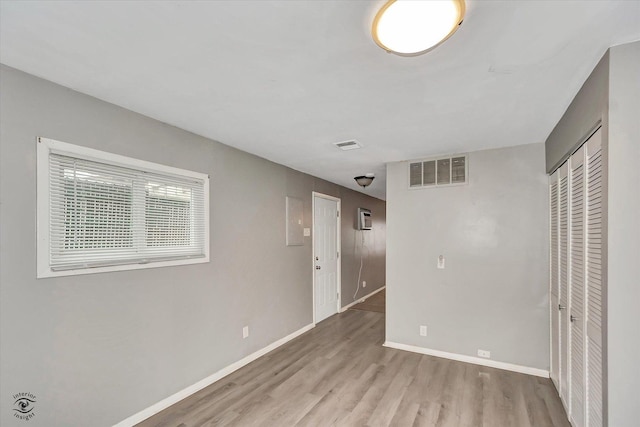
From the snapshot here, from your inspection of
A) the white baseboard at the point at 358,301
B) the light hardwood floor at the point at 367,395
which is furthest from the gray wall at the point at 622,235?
the white baseboard at the point at 358,301

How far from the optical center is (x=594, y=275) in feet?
5.54

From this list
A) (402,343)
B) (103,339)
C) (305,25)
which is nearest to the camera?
(305,25)

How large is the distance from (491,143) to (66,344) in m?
3.88

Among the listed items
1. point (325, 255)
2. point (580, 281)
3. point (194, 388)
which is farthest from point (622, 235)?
point (325, 255)

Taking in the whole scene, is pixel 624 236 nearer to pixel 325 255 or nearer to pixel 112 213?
pixel 112 213

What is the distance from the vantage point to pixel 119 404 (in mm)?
2168

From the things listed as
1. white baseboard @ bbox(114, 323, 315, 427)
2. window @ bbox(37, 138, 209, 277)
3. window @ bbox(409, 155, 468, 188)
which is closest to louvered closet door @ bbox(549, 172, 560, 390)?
window @ bbox(409, 155, 468, 188)

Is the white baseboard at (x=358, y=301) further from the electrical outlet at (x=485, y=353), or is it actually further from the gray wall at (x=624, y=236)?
the gray wall at (x=624, y=236)

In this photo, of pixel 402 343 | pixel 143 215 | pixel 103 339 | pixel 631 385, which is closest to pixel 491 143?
pixel 631 385

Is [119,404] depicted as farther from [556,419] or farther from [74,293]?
[556,419]

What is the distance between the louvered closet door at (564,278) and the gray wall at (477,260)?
529 millimetres

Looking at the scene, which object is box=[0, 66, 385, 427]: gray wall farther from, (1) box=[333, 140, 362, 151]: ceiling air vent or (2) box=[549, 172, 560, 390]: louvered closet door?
(2) box=[549, 172, 560, 390]: louvered closet door

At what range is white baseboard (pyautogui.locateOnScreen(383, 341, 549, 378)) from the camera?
3.02 metres

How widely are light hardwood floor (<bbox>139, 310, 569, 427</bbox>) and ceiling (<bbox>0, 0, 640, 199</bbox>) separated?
2361 mm
